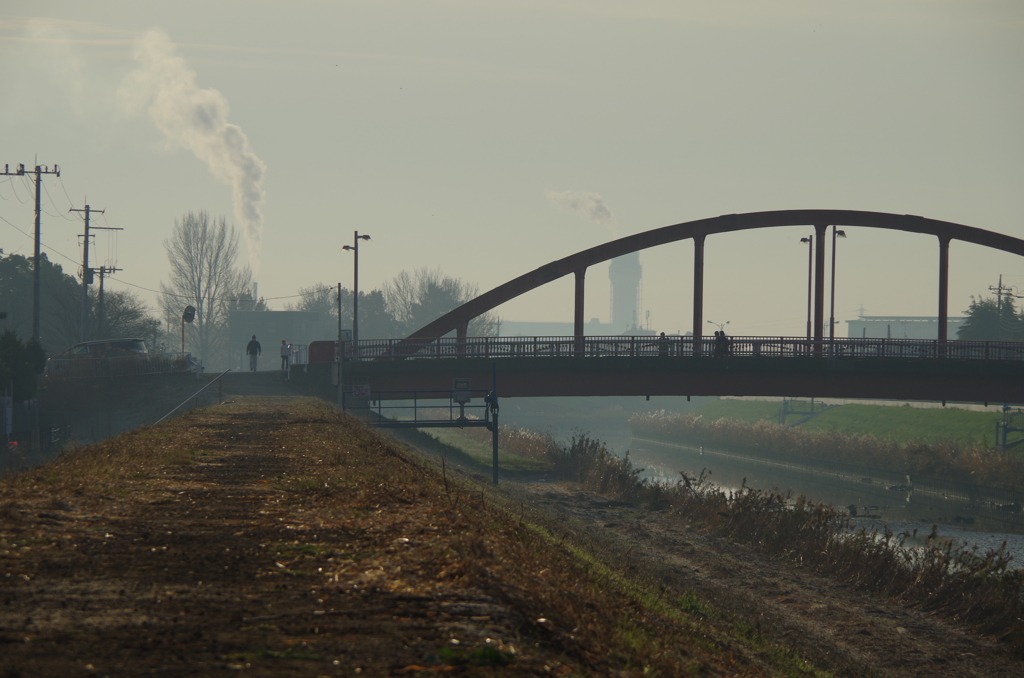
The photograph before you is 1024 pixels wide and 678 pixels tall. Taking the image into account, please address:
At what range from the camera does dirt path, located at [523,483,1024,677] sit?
1385cm

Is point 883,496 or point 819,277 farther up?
point 819,277

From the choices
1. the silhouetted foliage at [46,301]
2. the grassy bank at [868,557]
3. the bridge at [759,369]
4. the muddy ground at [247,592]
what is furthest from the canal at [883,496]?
the silhouetted foliage at [46,301]

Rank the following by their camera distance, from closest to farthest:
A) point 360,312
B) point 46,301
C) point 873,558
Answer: point 873,558, point 46,301, point 360,312

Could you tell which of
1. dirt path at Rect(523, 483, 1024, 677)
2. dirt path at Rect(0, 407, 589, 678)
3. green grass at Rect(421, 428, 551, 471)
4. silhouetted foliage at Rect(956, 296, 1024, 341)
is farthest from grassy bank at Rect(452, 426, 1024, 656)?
silhouetted foliage at Rect(956, 296, 1024, 341)

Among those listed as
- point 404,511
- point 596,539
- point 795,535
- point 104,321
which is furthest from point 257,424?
point 104,321

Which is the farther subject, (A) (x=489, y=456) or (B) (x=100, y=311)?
(B) (x=100, y=311)

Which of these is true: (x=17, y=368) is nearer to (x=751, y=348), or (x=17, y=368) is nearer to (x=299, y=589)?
(x=751, y=348)

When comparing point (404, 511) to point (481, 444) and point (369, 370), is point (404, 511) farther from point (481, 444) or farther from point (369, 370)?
point (481, 444)

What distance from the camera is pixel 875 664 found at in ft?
45.0

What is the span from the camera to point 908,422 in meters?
56.7

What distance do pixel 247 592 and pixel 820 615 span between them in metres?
13.5

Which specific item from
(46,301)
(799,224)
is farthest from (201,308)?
(799,224)

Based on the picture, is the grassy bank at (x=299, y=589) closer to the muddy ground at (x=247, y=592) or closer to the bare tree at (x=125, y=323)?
the muddy ground at (x=247, y=592)

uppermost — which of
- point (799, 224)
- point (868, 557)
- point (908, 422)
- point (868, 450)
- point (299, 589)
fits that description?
point (799, 224)
